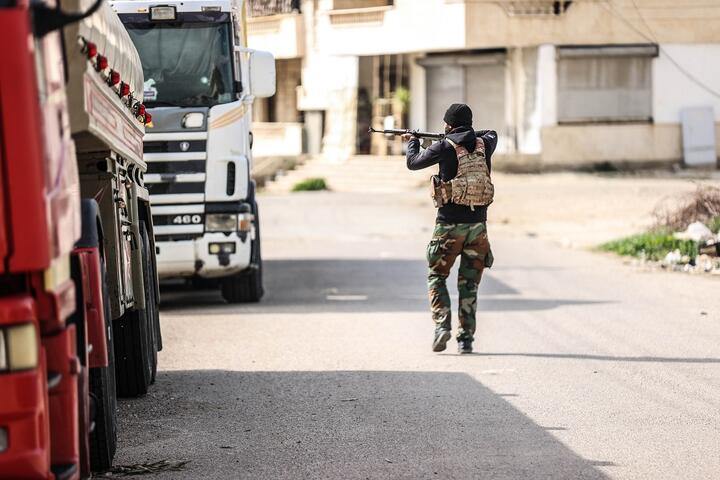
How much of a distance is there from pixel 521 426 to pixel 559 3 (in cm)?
3008

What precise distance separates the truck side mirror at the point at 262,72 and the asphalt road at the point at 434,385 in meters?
2.39

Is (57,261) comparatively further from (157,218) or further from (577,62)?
(577,62)

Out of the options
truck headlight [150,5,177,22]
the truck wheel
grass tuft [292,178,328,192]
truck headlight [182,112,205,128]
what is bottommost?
grass tuft [292,178,328,192]

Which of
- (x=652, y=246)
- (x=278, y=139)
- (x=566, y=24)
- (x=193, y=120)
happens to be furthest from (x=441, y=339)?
(x=278, y=139)

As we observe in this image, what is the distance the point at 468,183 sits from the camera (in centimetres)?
1099

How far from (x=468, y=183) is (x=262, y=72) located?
Result: 4260mm

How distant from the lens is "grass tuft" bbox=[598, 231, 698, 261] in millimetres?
19109

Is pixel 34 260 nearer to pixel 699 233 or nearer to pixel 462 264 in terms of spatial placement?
pixel 462 264

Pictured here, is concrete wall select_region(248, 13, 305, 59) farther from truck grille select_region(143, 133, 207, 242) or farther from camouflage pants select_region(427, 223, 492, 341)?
camouflage pants select_region(427, 223, 492, 341)

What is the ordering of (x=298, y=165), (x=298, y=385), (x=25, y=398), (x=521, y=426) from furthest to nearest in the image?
1. (x=298, y=165)
2. (x=298, y=385)
3. (x=521, y=426)
4. (x=25, y=398)

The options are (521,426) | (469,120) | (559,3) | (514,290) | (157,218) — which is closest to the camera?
(521,426)

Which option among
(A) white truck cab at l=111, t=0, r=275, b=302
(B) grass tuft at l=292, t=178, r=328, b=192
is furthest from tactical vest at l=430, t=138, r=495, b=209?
(B) grass tuft at l=292, t=178, r=328, b=192

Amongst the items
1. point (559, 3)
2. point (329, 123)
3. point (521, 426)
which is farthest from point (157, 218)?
point (329, 123)

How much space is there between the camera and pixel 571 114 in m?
37.4
